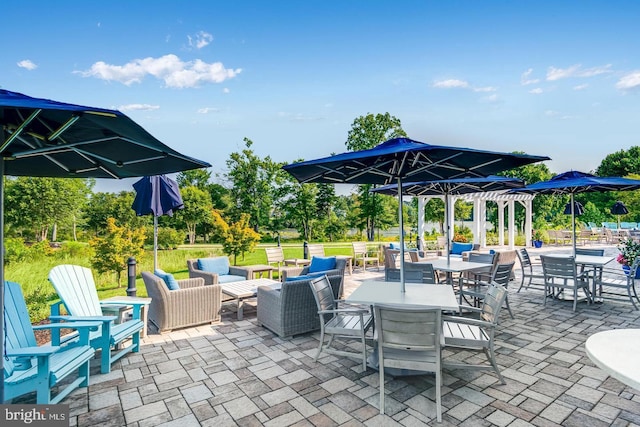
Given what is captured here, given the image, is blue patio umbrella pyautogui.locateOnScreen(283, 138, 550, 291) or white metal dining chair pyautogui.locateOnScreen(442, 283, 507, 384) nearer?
white metal dining chair pyautogui.locateOnScreen(442, 283, 507, 384)

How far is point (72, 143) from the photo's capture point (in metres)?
2.17

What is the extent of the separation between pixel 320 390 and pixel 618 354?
2177mm

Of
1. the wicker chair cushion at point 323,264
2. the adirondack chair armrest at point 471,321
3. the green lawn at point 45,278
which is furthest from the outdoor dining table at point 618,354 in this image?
the green lawn at point 45,278

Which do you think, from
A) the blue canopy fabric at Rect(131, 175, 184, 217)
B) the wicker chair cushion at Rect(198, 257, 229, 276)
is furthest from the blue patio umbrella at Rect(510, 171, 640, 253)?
the blue canopy fabric at Rect(131, 175, 184, 217)

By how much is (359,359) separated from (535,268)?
891 cm

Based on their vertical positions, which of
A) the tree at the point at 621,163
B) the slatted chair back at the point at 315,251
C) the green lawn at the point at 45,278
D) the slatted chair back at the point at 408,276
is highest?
the tree at the point at 621,163

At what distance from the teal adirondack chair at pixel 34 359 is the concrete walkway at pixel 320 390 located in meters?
0.30

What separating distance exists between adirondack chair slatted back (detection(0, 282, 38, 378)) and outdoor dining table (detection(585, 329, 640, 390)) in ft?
12.8

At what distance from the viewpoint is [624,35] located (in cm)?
858

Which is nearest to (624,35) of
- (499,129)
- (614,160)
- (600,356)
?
(499,129)

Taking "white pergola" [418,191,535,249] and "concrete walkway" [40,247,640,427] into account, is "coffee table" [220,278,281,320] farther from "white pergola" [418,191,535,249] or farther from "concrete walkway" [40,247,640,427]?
"white pergola" [418,191,535,249]

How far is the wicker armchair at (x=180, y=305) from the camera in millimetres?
4426

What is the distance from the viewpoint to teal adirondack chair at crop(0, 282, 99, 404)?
7.64 ft

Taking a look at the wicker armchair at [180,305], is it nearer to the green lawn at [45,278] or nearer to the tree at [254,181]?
the green lawn at [45,278]
